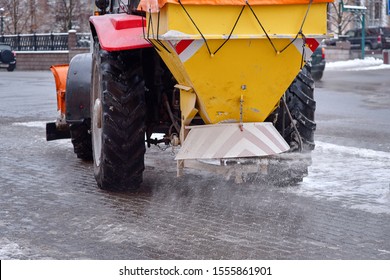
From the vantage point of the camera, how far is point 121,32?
7.75 metres

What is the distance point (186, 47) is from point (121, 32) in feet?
3.91

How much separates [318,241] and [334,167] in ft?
11.3

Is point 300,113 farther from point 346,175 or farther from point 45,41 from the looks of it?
point 45,41

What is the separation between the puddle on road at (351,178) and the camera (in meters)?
7.84

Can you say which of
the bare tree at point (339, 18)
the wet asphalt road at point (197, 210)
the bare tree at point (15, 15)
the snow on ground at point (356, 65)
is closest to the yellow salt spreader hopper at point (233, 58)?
the wet asphalt road at point (197, 210)

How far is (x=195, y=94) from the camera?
7039mm

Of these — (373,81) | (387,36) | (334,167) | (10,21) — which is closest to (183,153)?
(334,167)

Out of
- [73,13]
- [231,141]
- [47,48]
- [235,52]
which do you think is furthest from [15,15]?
[235,52]

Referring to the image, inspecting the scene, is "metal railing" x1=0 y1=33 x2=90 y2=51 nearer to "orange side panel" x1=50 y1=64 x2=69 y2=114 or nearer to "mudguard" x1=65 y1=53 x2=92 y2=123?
"orange side panel" x1=50 y1=64 x2=69 y2=114

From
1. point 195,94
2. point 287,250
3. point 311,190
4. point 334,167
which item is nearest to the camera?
point 287,250

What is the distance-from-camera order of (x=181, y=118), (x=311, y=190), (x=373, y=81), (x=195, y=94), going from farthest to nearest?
(x=373, y=81), (x=311, y=190), (x=181, y=118), (x=195, y=94)

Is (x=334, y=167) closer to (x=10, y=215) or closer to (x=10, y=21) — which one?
(x=10, y=215)

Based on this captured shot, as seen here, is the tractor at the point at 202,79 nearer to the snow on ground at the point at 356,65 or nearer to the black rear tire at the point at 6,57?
the snow on ground at the point at 356,65

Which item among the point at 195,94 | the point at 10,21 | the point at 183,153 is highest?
the point at 195,94
